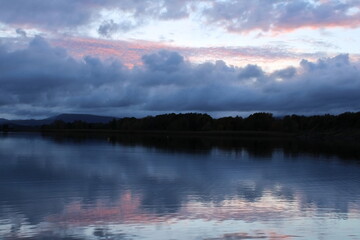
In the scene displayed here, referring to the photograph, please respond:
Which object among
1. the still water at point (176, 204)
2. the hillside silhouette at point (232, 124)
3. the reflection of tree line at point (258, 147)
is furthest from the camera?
the hillside silhouette at point (232, 124)

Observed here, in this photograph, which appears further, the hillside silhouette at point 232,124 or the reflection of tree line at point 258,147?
the hillside silhouette at point 232,124

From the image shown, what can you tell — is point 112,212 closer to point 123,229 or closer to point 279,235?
point 123,229

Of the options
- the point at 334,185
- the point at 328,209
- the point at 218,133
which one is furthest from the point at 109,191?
the point at 218,133

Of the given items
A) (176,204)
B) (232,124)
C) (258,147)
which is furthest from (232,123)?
(176,204)

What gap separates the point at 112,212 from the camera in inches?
525

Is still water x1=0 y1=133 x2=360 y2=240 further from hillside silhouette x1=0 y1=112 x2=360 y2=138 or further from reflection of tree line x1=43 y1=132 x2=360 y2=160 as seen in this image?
hillside silhouette x1=0 y1=112 x2=360 y2=138

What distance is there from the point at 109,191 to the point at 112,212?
422 centimetres

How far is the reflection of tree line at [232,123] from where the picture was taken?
11875cm

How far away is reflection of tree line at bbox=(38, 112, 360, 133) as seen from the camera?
390 feet

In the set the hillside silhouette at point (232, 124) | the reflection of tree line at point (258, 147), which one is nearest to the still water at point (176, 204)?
the reflection of tree line at point (258, 147)

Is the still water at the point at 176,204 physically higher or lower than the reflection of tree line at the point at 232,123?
lower

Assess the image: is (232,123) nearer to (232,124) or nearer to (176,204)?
(232,124)

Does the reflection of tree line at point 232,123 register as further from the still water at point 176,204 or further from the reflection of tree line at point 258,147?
the still water at point 176,204

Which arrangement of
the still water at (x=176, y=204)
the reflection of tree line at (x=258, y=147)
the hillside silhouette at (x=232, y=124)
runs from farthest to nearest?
the hillside silhouette at (x=232, y=124), the reflection of tree line at (x=258, y=147), the still water at (x=176, y=204)
